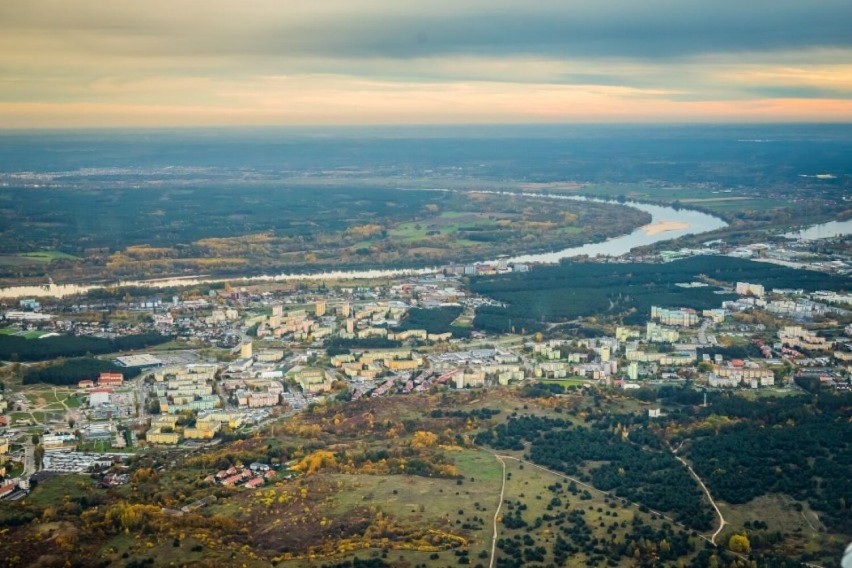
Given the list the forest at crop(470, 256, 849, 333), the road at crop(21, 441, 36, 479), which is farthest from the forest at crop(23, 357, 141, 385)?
the forest at crop(470, 256, 849, 333)

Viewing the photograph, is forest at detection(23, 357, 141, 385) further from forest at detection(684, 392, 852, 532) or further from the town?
forest at detection(684, 392, 852, 532)

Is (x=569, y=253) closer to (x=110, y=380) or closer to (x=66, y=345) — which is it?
(x=66, y=345)

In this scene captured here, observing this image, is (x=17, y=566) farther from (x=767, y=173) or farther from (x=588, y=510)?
(x=767, y=173)

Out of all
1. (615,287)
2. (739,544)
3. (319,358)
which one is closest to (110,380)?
(319,358)

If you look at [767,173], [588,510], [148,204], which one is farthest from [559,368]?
[767,173]

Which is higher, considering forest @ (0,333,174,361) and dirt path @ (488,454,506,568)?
dirt path @ (488,454,506,568)

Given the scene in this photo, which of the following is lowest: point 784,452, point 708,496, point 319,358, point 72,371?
point 319,358

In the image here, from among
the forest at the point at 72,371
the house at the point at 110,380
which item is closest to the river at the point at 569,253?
the forest at the point at 72,371

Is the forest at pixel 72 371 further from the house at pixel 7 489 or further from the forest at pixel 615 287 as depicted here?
the forest at pixel 615 287
